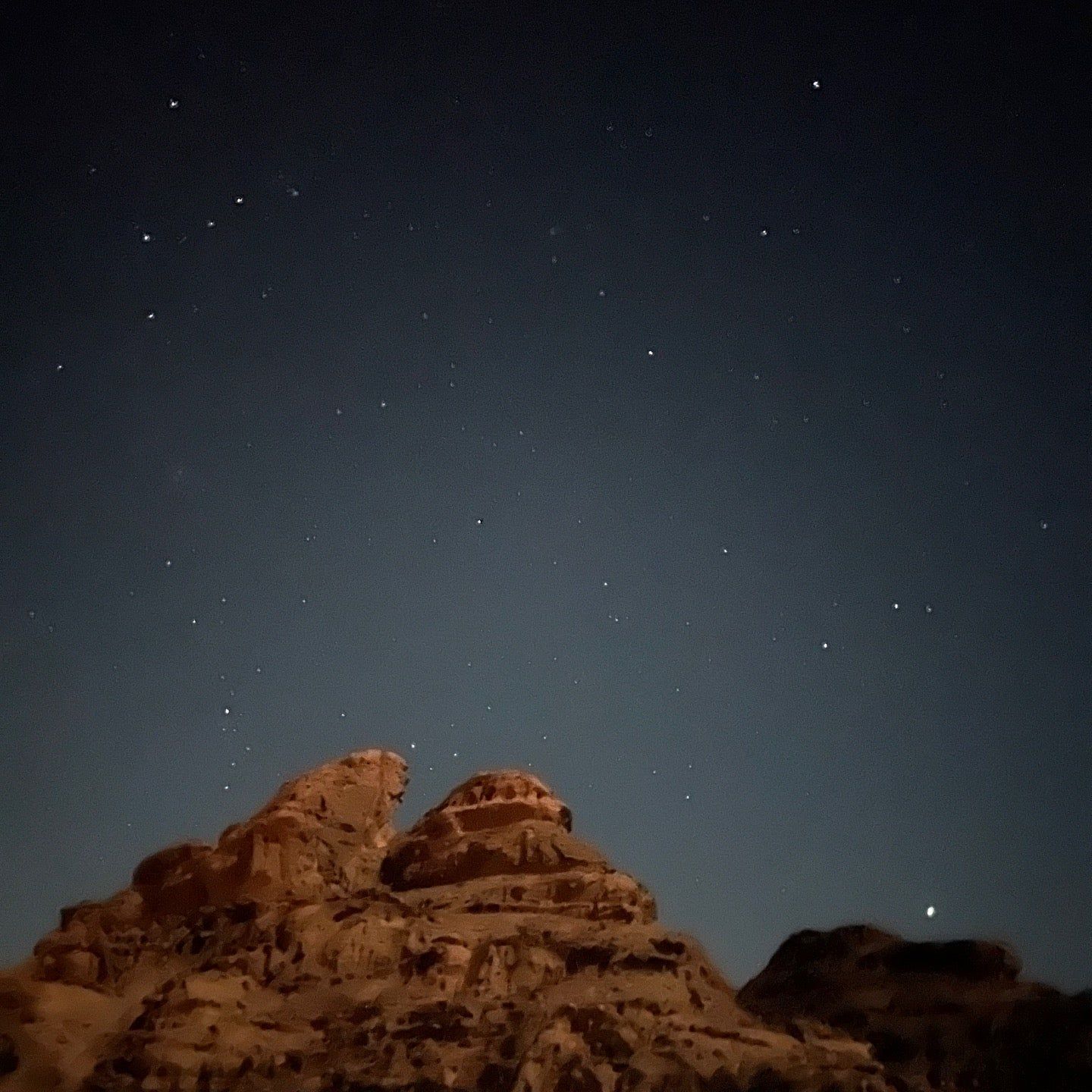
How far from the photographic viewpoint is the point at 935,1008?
18703 mm

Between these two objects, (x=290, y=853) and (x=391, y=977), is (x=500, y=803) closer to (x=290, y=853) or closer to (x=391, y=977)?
(x=290, y=853)

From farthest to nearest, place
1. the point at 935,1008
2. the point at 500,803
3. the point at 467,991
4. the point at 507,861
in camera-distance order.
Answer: the point at 500,803
the point at 507,861
the point at 467,991
the point at 935,1008

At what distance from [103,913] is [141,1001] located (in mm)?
5748

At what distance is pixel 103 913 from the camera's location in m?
27.8

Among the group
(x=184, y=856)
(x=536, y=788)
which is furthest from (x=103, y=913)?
(x=536, y=788)

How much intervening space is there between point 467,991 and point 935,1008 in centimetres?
966

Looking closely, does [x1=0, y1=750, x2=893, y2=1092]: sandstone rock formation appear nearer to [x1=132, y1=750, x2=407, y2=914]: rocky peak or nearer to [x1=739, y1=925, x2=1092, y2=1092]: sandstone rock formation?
[x1=132, y1=750, x2=407, y2=914]: rocky peak

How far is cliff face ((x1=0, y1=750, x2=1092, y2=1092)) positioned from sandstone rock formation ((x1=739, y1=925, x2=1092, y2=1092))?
0.04m

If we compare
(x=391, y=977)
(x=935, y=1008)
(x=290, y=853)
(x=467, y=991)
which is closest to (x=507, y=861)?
(x=391, y=977)

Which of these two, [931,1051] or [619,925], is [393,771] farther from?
[931,1051]

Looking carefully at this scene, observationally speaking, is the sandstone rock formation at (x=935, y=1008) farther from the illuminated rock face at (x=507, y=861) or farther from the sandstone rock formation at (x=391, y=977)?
the illuminated rock face at (x=507, y=861)

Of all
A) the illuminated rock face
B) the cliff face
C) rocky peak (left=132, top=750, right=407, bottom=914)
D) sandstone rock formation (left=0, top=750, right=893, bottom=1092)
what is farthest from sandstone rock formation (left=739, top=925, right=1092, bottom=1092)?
rocky peak (left=132, top=750, right=407, bottom=914)

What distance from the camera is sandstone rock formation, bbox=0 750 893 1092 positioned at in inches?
696

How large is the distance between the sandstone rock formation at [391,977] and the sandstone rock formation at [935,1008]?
93 cm
